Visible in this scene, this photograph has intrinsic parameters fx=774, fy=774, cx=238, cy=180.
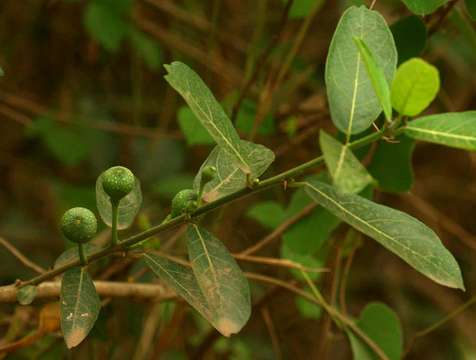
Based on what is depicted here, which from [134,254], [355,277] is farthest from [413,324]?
[134,254]

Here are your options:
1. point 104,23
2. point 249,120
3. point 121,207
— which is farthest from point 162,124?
point 121,207

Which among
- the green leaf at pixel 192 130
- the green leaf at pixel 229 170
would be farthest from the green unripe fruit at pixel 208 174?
the green leaf at pixel 192 130

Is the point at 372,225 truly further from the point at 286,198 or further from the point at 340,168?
the point at 286,198

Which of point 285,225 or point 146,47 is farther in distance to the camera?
point 146,47

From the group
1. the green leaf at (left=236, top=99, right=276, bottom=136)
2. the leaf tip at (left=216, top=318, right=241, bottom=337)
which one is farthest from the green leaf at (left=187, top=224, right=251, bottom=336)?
the green leaf at (left=236, top=99, right=276, bottom=136)

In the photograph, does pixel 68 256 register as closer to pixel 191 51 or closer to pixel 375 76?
pixel 375 76

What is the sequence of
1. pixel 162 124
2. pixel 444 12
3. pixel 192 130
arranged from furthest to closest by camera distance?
pixel 162 124, pixel 192 130, pixel 444 12
